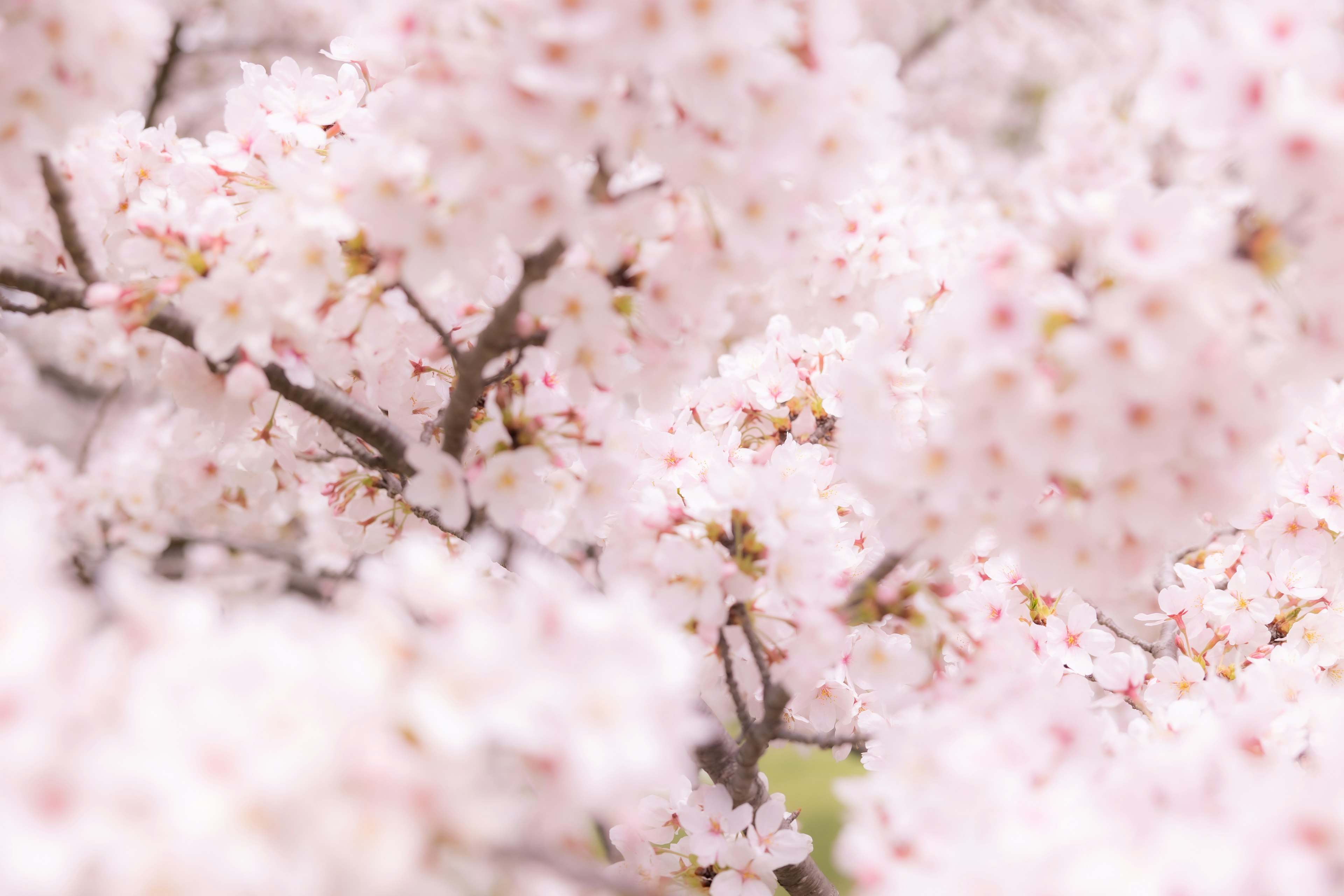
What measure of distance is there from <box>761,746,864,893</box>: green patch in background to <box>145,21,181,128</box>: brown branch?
513cm

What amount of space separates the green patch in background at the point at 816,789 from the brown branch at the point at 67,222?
269 centimetres

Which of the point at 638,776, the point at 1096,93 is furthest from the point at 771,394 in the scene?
the point at 1096,93

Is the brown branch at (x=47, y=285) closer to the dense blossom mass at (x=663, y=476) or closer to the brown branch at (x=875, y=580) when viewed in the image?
the dense blossom mass at (x=663, y=476)

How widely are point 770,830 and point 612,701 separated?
125cm

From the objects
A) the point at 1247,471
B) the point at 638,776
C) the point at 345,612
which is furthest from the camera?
the point at 1247,471

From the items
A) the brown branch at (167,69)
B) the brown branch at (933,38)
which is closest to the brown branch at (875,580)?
the brown branch at (167,69)

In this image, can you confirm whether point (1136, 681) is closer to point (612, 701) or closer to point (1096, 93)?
point (612, 701)

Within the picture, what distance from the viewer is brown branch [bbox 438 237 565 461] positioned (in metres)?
1.58

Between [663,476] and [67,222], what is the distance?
1.45m

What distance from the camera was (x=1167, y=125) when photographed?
132cm

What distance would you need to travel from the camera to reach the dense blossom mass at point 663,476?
96cm

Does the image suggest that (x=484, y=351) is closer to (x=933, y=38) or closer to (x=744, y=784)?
(x=744, y=784)

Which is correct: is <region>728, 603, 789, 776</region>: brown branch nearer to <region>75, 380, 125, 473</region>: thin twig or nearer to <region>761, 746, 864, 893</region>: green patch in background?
<region>761, 746, 864, 893</region>: green patch in background

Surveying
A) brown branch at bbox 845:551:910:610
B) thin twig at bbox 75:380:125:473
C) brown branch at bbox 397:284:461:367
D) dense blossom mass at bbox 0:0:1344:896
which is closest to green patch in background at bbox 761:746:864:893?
dense blossom mass at bbox 0:0:1344:896
